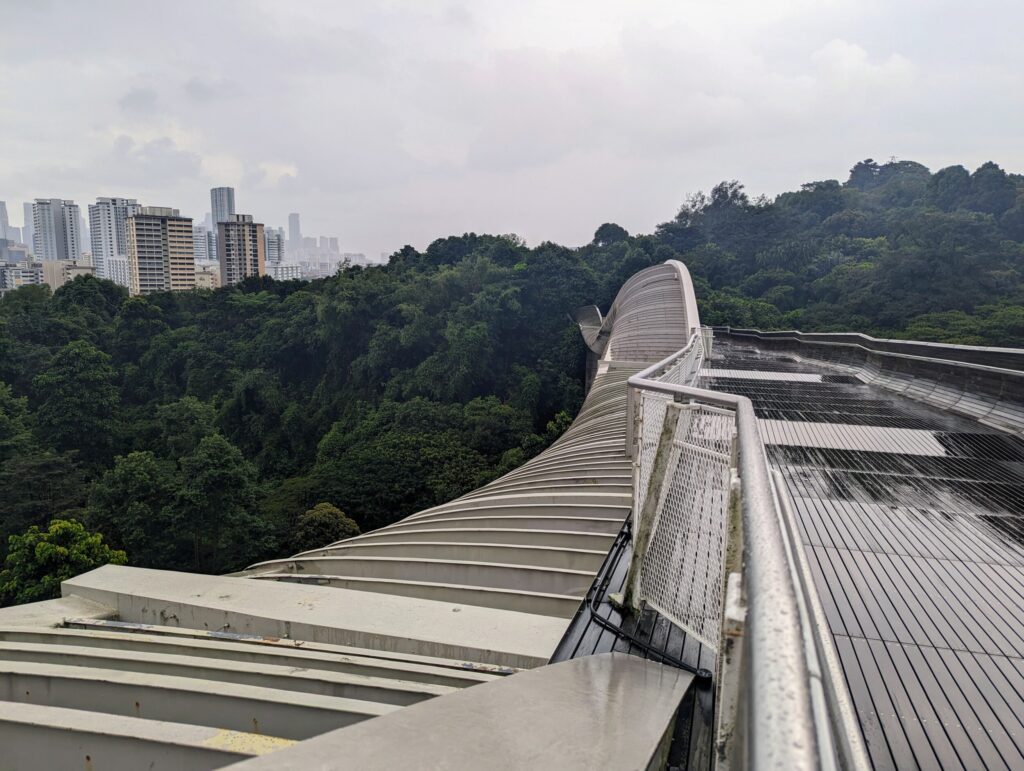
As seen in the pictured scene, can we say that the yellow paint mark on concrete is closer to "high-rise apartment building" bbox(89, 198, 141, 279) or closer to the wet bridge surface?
the wet bridge surface

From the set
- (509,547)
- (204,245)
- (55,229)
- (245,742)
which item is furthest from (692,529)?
(204,245)

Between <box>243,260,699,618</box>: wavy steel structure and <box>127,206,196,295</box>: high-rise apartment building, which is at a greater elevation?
<box>127,206,196,295</box>: high-rise apartment building

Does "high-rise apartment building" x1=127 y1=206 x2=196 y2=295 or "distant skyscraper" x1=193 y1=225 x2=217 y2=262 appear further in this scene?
"distant skyscraper" x1=193 y1=225 x2=217 y2=262

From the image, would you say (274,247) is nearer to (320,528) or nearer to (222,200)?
(222,200)

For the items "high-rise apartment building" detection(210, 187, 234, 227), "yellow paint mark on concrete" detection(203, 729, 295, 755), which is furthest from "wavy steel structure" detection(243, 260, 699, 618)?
"high-rise apartment building" detection(210, 187, 234, 227)

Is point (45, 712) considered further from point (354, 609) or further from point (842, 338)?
point (842, 338)

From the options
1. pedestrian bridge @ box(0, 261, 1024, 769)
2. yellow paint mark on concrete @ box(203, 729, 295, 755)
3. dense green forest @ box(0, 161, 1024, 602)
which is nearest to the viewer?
pedestrian bridge @ box(0, 261, 1024, 769)

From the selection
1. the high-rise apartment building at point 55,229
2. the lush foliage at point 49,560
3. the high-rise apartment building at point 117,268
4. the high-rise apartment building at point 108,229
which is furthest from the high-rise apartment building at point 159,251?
the high-rise apartment building at point 55,229
